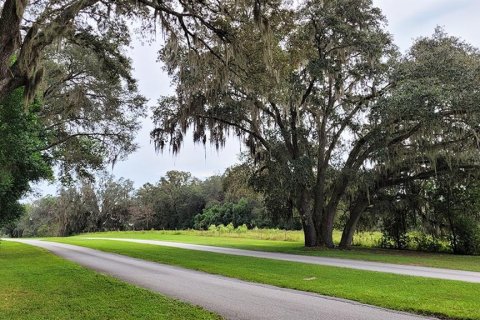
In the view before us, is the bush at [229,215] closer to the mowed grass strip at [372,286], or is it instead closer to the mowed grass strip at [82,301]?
the mowed grass strip at [372,286]

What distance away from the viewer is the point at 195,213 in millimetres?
79250

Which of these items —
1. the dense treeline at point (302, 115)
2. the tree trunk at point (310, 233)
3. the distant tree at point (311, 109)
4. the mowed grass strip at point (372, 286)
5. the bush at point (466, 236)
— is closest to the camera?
the mowed grass strip at point (372, 286)

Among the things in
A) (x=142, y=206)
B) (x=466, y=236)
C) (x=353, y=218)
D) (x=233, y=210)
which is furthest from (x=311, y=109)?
(x=142, y=206)

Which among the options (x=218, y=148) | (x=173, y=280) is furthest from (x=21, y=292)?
(x=218, y=148)

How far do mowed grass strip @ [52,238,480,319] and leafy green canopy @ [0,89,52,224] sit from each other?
809 cm

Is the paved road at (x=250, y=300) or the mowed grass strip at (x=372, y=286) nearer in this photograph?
the paved road at (x=250, y=300)

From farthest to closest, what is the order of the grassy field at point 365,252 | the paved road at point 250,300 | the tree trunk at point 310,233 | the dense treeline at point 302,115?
the tree trunk at point 310,233 → the grassy field at point 365,252 → the dense treeline at point 302,115 → the paved road at point 250,300

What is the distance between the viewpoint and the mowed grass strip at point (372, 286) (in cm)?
734

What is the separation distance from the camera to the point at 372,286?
9.64 m

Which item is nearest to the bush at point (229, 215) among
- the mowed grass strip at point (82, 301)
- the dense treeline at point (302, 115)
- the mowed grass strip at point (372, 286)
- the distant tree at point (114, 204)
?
the distant tree at point (114, 204)

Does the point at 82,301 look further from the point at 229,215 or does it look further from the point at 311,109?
the point at 229,215

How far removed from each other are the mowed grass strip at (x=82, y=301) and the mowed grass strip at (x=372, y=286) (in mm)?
3316

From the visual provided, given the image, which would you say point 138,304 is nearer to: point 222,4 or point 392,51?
point 222,4

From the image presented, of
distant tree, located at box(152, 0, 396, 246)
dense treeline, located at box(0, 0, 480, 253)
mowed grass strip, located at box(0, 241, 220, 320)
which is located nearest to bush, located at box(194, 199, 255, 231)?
dense treeline, located at box(0, 0, 480, 253)
